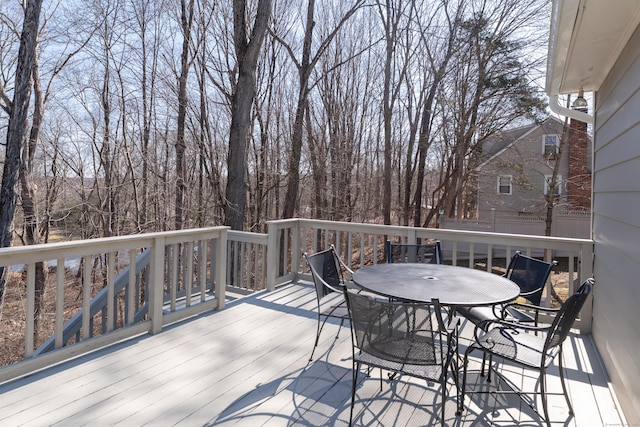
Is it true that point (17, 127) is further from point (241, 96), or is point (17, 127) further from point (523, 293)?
point (523, 293)

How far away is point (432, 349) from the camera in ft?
6.46

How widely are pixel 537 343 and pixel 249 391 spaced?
195 cm

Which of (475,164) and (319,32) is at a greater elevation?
(319,32)

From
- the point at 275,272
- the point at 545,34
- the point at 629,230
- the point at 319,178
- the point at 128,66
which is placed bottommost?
the point at 275,272

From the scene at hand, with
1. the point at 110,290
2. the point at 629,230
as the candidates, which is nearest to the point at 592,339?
the point at 629,230

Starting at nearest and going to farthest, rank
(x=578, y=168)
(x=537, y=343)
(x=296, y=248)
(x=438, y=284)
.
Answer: (x=537, y=343)
(x=438, y=284)
(x=296, y=248)
(x=578, y=168)

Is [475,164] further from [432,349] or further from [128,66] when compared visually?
[432,349]

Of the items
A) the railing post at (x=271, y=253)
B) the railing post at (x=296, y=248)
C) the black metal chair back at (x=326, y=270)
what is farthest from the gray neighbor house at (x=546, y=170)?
the black metal chair back at (x=326, y=270)

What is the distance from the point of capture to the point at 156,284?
3.37m

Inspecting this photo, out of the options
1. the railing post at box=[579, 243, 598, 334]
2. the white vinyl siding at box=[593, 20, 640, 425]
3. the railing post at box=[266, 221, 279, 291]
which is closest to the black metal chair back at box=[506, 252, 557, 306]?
the white vinyl siding at box=[593, 20, 640, 425]

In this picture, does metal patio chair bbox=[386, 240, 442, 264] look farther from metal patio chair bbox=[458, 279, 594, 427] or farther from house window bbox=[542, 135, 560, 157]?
house window bbox=[542, 135, 560, 157]

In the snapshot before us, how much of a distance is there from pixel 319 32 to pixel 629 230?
11.9 m

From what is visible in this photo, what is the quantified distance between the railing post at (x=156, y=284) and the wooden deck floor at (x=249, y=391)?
0.46ft

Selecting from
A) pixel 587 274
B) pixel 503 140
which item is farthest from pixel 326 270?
pixel 503 140
